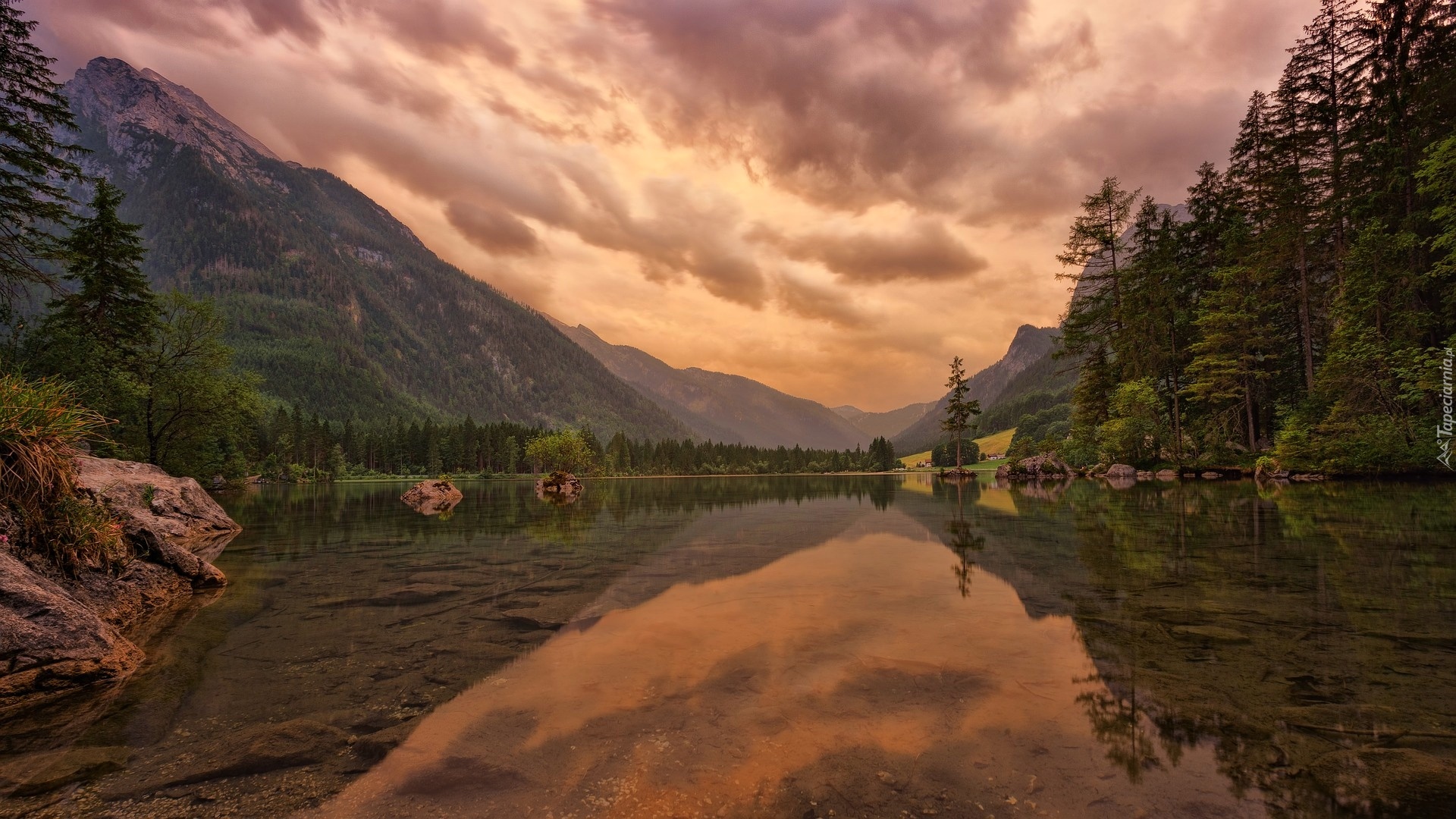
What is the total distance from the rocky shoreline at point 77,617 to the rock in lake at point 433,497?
87.5ft

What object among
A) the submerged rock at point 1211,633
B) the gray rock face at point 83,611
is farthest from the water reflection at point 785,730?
the gray rock face at point 83,611

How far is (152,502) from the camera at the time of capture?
19.9 m

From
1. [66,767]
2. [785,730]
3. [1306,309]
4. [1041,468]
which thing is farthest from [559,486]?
[1306,309]

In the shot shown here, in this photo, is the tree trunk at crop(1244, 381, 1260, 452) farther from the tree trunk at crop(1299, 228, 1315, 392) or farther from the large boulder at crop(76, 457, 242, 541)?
the large boulder at crop(76, 457, 242, 541)

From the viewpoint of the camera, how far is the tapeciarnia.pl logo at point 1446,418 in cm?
3152

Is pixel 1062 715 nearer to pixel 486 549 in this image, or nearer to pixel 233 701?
pixel 233 701

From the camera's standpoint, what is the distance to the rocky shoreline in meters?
6.21

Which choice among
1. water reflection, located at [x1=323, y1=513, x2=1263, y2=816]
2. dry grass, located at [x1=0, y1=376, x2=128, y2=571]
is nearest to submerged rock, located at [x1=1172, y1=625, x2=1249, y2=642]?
water reflection, located at [x1=323, y1=513, x2=1263, y2=816]

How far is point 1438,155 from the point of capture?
29969mm

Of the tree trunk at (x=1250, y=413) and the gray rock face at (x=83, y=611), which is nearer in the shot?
the gray rock face at (x=83, y=611)

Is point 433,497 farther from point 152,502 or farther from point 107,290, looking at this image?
point 152,502

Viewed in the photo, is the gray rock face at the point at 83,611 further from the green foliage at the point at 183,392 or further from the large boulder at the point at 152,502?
the green foliage at the point at 183,392

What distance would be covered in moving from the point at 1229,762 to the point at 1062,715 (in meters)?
1.27

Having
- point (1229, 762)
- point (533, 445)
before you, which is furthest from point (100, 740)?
point (533, 445)
